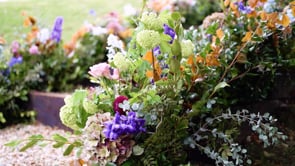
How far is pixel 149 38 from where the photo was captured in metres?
1.41

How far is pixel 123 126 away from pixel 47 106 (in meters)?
1.42

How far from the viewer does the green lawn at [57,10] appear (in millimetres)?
4684

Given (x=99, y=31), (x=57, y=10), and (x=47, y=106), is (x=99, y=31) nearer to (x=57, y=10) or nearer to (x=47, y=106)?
(x=47, y=106)

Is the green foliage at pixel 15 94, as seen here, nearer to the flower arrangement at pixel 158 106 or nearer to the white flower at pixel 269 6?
the flower arrangement at pixel 158 106

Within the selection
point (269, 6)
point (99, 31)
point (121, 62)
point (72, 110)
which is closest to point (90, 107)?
point (72, 110)

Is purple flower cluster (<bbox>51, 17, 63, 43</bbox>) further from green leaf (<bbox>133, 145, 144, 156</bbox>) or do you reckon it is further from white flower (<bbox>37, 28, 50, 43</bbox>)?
green leaf (<bbox>133, 145, 144, 156</bbox>)

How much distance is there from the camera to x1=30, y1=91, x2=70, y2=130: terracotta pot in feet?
8.63

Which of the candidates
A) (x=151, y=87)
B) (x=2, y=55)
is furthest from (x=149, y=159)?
(x=2, y=55)

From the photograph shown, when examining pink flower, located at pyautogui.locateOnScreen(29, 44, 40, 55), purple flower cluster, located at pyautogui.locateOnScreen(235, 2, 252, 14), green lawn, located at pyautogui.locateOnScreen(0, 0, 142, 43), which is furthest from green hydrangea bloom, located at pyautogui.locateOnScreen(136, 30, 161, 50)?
green lawn, located at pyautogui.locateOnScreen(0, 0, 142, 43)

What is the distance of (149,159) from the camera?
4.69ft

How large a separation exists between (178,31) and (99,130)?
0.38 meters

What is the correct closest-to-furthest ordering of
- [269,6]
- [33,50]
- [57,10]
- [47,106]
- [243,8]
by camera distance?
[243,8] → [269,6] → [47,106] → [33,50] → [57,10]

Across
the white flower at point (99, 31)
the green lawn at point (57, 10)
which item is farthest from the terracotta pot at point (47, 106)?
the green lawn at point (57, 10)

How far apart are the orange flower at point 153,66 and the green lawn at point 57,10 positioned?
9.97 ft
